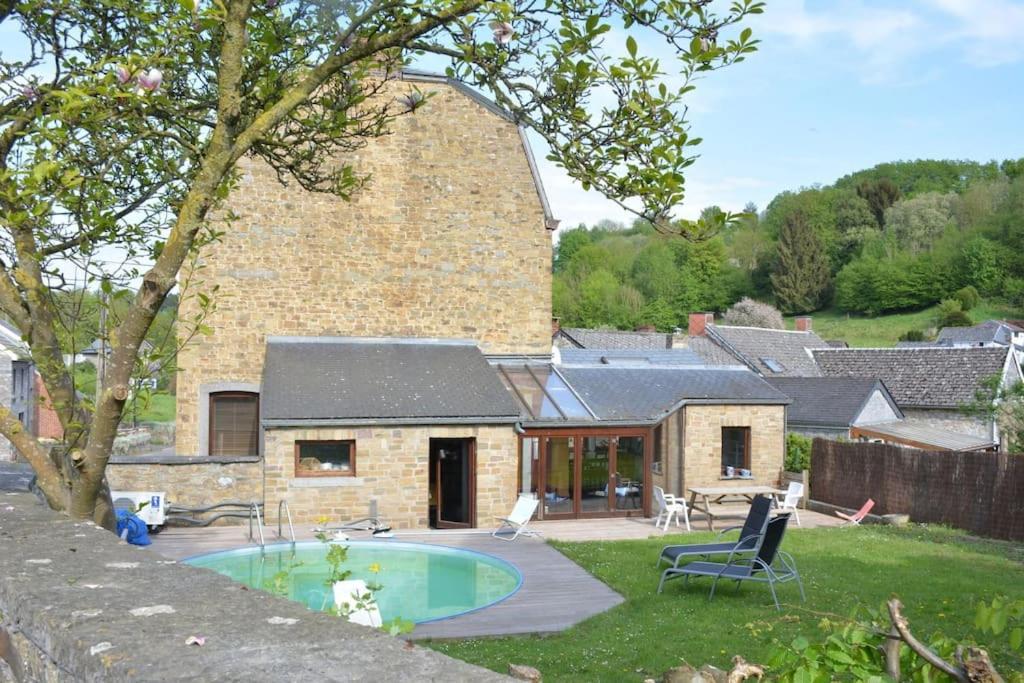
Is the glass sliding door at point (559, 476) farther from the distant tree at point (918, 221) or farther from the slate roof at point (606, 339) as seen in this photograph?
the distant tree at point (918, 221)

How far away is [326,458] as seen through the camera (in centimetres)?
1669

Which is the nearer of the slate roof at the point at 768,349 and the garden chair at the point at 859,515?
the garden chair at the point at 859,515

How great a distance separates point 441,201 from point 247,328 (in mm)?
4895

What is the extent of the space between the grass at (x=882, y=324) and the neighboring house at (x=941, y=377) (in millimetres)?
38629

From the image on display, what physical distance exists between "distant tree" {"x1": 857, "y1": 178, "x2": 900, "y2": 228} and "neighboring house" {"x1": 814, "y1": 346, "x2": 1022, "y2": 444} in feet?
235

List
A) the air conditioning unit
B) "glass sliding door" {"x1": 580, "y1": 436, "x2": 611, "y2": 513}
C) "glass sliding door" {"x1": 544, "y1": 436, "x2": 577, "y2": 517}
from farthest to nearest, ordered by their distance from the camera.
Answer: "glass sliding door" {"x1": 580, "y1": 436, "x2": 611, "y2": 513} < "glass sliding door" {"x1": 544, "y1": 436, "x2": 577, "y2": 517} < the air conditioning unit

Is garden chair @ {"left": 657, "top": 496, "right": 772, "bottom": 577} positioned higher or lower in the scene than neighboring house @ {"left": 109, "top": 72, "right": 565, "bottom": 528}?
lower

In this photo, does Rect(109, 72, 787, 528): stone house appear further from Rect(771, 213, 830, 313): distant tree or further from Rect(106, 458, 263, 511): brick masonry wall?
Rect(771, 213, 830, 313): distant tree

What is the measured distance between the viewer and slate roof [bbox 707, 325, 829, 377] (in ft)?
111

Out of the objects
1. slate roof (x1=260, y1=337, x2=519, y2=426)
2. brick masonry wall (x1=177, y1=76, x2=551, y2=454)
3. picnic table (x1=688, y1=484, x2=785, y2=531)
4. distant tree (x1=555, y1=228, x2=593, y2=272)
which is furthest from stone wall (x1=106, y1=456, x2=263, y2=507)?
distant tree (x1=555, y1=228, x2=593, y2=272)

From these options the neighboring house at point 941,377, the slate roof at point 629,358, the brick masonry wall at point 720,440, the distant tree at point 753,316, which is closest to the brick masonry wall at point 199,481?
the slate roof at point 629,358

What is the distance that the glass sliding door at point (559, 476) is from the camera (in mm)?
18203

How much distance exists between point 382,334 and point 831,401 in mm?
13168

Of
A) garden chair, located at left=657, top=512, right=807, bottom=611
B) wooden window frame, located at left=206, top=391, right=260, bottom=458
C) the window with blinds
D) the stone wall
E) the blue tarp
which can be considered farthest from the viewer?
the window with blinds
